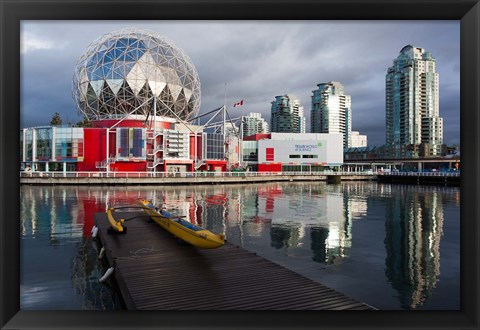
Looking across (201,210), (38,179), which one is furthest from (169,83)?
(201,210)

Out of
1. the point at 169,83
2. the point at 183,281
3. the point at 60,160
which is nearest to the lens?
the point at 183,281

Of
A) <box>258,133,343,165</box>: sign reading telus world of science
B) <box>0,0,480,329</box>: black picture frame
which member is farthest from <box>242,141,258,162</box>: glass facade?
<box>0,0,480,329</box>: black picture frame

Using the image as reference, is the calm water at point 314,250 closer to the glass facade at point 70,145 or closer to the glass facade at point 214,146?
the glass facade at point 70,145

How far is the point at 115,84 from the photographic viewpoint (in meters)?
76.8

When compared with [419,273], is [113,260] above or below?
above

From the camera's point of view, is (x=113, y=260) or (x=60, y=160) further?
(x=60, y=160)

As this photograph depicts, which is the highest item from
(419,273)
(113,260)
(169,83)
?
(169,83)

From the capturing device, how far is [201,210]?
32188mm

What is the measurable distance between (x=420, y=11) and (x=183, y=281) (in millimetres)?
8153

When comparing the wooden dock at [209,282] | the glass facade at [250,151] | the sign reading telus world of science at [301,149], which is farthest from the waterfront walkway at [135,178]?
the wooden dock at [209,282]

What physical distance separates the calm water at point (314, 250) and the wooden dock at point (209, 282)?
1.40m

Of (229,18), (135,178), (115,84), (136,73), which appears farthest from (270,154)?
(229,18)

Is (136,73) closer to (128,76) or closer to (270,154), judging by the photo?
(128,76)
